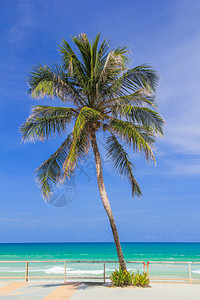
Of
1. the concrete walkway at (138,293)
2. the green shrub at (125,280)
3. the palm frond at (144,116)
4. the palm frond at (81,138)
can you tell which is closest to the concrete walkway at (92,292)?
the concrete walkway at (138,293)

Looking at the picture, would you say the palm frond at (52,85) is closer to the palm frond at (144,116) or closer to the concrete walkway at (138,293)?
the palm frond at (144,116)

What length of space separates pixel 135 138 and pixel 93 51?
3151 millimetres

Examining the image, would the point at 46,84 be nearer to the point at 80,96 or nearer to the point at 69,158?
the point at 80,96

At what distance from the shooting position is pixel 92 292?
8102 mm

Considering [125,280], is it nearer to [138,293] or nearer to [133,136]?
[138,293]

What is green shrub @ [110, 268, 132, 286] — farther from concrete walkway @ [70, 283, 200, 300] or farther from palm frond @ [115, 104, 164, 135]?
palm frond @ [115, 104, 164, 135]

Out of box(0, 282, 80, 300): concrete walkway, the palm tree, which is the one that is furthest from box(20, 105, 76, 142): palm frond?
box(0, 282, 80, 300): concrete walkway

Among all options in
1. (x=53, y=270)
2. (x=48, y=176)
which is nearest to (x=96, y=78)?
(x=48, y=176)

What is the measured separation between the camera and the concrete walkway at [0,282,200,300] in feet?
24.8

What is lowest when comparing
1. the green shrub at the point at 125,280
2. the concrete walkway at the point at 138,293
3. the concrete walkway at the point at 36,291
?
the concrete walkway at the point at 36,291

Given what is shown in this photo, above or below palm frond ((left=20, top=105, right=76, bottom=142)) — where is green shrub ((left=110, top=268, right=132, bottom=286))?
below

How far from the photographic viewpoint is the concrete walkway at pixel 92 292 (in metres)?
7.57

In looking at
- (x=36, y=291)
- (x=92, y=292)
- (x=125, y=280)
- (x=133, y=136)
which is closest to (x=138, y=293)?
(x=125, y=280)

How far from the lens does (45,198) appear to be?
1045cm
